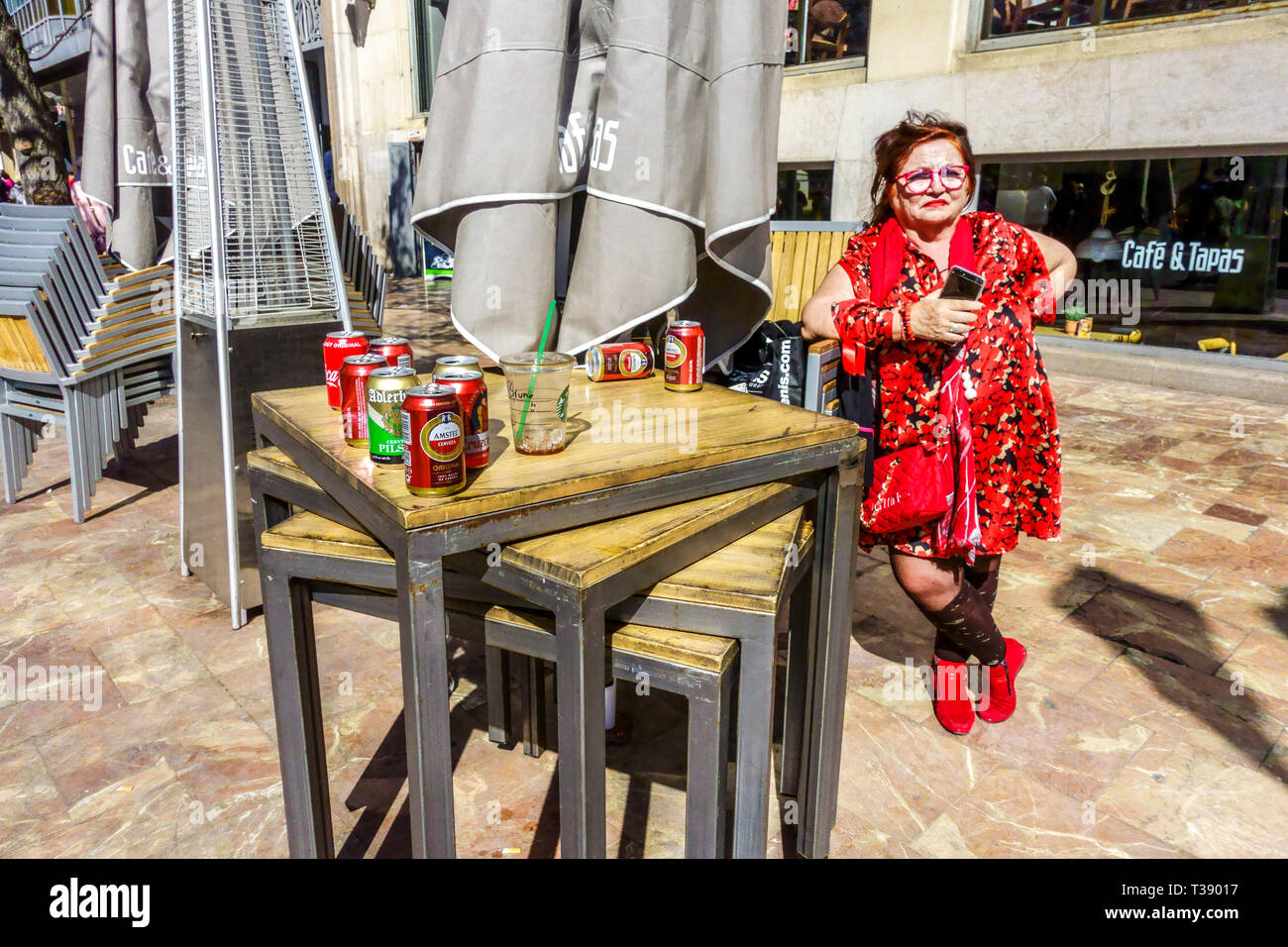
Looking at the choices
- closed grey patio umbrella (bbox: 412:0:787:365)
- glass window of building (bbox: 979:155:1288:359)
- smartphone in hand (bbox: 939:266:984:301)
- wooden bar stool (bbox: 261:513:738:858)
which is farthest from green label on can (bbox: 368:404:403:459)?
glass window of building (bbox: 979:155:1288:359)

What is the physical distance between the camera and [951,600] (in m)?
2.77

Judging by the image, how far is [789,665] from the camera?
244cm

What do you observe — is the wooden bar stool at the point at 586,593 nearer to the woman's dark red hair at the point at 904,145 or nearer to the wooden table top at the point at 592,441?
the wooden table top at the point at 592,441

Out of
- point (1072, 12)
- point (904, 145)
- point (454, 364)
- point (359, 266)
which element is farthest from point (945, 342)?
point (1072, 12)

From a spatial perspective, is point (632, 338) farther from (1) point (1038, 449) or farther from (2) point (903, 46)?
(2) point (903, 46)

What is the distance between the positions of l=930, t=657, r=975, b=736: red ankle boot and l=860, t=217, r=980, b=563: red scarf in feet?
1.65

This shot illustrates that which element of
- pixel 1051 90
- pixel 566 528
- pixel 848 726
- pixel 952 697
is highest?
pixel 1051 90

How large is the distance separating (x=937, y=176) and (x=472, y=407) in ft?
5.36

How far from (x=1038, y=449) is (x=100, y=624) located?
11.8 feet

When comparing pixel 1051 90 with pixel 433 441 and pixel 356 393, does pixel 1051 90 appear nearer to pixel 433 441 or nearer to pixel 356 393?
pixel 356 393

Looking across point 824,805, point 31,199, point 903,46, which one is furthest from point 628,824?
point 903,46

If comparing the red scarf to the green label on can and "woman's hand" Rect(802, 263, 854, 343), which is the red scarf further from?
the green label on can

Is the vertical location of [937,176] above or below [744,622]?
above

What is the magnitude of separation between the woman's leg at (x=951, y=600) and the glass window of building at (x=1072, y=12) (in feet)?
22.1
